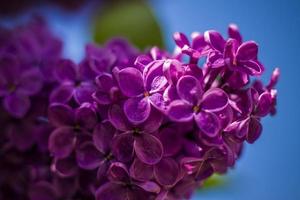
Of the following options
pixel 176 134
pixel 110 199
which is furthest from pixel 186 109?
pixel 110 199

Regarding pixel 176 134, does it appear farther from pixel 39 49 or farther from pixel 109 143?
pixel 39 49

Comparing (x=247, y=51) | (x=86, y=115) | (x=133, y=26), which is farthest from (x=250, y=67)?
(x=133, y=26)

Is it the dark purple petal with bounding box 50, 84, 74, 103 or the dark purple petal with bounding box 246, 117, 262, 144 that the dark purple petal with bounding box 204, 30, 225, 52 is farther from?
the dark purple petal with bounding box 50, 84, 74, 103

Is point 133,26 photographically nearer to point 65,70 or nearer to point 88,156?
point 65,70

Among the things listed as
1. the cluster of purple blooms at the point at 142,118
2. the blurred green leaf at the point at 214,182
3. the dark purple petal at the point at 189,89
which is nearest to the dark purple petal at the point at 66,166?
the cluster of purple blooms at the point at 142,118

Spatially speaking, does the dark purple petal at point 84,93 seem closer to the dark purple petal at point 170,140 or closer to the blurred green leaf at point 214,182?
the dark purple petal at point 170,140
